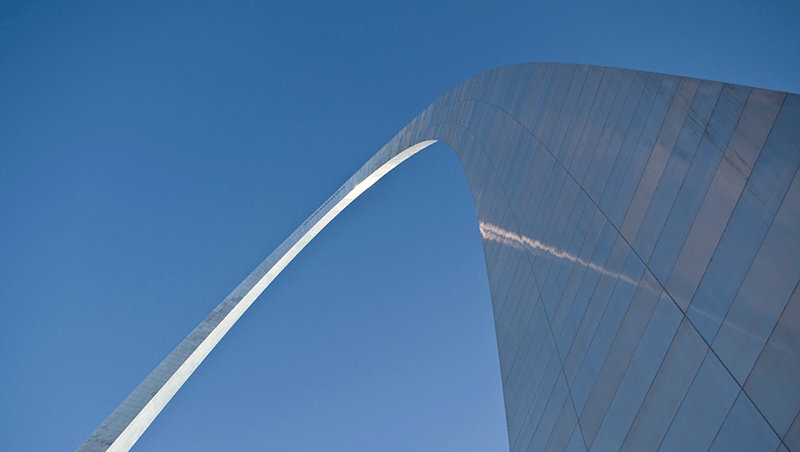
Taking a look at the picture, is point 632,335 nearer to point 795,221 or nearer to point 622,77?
point 795,221

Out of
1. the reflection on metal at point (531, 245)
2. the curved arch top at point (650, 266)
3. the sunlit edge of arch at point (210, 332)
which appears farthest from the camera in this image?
the sunlit edge of arch at point (210, 332)

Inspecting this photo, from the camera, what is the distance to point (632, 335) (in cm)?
720

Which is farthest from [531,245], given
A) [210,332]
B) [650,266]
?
[210,332]

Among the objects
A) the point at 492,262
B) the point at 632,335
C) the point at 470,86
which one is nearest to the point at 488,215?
the point at 492,262

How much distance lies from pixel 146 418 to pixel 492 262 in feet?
70.1

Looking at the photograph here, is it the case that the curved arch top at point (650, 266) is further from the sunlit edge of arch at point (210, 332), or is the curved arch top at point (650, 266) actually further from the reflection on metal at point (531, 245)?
the sunlit edge of arch at point (210, 332)

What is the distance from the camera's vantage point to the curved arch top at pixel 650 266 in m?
4.79

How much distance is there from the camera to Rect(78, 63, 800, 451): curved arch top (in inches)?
188

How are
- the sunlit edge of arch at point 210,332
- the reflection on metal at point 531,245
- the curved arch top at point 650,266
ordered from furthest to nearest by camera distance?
the sunlit edge of arch at point 210,332 < the reflection on metal at point 531,245 < the curved arch top at point 650,266

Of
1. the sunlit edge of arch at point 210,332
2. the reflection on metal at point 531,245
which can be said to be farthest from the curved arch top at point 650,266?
the sunlit edge of arch at point 210,332

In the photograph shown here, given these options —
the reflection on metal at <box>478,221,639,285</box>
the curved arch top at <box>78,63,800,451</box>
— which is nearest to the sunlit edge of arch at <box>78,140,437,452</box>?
the reflection on metal at <box>478,221,639,285</box>

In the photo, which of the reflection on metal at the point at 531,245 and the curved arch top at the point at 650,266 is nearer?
the curved arch top at the point at 650,266

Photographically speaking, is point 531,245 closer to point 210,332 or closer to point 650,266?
point 650,266

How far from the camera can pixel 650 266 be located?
271 inches
